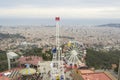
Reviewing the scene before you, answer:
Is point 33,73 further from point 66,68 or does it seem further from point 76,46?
point 76,46

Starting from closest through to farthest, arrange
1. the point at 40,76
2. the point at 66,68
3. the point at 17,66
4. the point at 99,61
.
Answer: the point at 40,76 → the point at 66,68 → the point at 17,66 → the point at 99,61

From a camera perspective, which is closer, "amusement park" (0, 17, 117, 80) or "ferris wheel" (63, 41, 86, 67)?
"amusement park" (0, 17, 117, 80)

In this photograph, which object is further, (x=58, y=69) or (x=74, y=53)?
(x=74, y=53)

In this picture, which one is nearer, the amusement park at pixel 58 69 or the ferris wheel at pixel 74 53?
the amusement park at pixel 58 69

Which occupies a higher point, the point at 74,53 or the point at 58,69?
the point at 74,53

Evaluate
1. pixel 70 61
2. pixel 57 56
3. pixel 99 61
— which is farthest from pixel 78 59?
pixel 99 61

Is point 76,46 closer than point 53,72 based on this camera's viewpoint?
No

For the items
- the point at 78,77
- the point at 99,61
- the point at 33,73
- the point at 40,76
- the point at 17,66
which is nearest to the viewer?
the point at 78,77

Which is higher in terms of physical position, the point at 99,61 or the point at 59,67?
the point at 59,67
